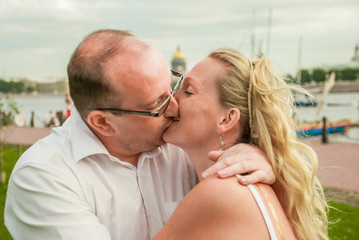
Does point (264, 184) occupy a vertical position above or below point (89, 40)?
below

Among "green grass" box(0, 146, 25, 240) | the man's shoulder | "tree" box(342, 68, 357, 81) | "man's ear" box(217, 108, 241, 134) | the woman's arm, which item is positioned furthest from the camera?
"tree" box(342, 68, 357, 81)

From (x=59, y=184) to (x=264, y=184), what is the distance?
43.7 inches

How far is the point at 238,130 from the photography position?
242cm

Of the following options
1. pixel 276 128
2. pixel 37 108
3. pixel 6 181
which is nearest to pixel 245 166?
pixel 276 128

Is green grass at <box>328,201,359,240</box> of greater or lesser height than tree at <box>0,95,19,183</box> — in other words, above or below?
below

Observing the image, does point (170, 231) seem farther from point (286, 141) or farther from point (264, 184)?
point (286, 141)

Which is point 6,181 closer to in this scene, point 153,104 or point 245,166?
point 153,104

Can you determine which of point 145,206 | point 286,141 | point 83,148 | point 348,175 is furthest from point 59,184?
point 348,175

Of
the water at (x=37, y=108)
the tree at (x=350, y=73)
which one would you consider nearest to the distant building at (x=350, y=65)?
the tree at (x=350, y=73)

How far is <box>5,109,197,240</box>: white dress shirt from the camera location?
1881 millimetres

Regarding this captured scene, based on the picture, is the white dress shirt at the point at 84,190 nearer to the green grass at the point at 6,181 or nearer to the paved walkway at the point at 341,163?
the paved walkway at the point at 341,163

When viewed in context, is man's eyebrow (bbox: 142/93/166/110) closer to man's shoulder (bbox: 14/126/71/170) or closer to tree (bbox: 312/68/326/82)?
man's shoulder (bbox: 14/126/71/170)

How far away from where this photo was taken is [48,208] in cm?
187

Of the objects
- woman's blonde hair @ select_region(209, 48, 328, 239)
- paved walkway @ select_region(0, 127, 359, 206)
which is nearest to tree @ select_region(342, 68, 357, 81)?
paved walkway @ select_region(0, 127, 359, 206)
